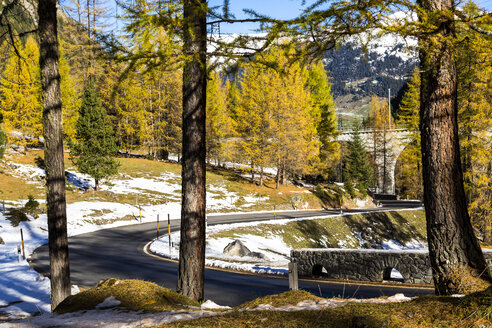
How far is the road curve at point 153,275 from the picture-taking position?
9.23 meters

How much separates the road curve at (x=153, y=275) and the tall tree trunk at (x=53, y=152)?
3198 millimetres

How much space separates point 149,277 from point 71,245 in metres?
7.30

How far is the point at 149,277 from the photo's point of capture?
10688 millimetres

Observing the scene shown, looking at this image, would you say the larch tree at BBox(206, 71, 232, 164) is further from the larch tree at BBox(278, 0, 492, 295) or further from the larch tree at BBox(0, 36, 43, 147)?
the larch tree at BBox(278, 0, 492, 295)

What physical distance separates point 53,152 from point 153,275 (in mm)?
5362

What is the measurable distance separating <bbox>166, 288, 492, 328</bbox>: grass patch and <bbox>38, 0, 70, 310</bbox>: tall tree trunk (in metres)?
4.94

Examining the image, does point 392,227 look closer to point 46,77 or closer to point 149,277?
point 149,277

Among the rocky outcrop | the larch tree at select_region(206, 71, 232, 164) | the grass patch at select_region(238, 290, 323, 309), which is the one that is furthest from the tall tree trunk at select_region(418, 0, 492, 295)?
the larch tree at select_region(206, 71, 232, 164)

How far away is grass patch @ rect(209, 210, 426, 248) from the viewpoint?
2033 centimetres

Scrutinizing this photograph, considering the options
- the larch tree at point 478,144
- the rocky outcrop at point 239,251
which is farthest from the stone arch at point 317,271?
the larch tree at point 478,144

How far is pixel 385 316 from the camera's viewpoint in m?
2.81

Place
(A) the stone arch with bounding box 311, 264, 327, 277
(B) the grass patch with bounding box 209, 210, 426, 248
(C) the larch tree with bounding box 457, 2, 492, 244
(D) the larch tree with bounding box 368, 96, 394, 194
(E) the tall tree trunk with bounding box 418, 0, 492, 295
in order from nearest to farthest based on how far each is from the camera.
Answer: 1. (E) the tall tree trunk with bounding box 418, 0, 492, 295
2. (A) the stone arch with bounding box 311, 264, 327, 277
3. (C) the larch tree with bounding box 457, 2, 492, 244
4. (B) the grass patch with bounding box 209, 210, 426, 248
5. (D) the larch tree with bounding box 368, 96, 394, 194

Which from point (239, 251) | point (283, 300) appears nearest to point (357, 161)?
point (239, 251)

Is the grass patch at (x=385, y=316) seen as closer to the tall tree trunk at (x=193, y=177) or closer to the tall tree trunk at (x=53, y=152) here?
the tall tree trunk at (x=193, y=177)
